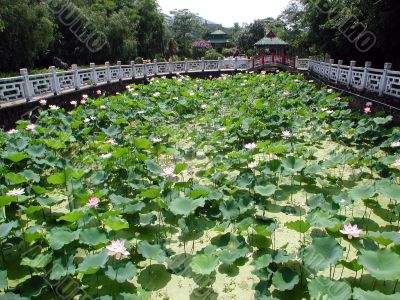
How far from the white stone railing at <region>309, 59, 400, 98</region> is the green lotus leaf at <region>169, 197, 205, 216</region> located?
5855 millimetres

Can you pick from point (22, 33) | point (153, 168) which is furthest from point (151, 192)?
point (22, 33)

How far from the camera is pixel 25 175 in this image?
364 cm

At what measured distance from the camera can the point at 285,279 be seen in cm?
224

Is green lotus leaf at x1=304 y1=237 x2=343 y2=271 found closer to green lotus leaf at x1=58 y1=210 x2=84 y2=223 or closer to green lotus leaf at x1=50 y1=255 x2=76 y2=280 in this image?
green lotus leaf at x1=50 y1=255 x2=76 y2=280

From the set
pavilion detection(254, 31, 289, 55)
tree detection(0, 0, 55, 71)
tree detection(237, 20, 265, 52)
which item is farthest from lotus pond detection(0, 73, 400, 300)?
tree detection(237, 20, 265, 52)

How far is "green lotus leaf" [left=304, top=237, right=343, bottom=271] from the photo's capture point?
7.34ft

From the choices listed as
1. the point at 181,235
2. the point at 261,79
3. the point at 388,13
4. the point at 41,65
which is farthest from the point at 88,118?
the point at 41,65

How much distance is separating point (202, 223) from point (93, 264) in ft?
3.82

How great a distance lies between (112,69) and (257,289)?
12407 millimetres


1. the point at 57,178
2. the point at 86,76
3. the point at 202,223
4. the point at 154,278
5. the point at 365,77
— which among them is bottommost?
the point at 154,278

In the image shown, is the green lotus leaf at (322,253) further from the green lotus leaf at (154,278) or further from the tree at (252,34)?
the tree at (252,34)

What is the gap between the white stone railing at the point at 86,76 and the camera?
7.96 meters

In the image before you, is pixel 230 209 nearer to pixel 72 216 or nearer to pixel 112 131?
pixel 72 216

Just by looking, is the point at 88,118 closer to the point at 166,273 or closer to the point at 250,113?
the point at 250,113
